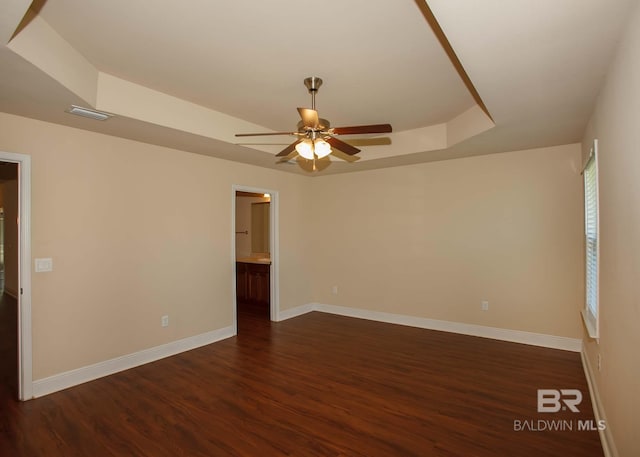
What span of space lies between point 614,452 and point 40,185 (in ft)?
15.6

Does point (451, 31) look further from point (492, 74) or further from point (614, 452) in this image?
point (614, 452)

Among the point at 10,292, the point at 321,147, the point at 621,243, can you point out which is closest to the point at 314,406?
the point at 321,147

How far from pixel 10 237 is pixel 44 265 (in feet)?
17.3

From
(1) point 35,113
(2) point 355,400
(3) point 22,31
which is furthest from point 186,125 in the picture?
(2) point 355,400

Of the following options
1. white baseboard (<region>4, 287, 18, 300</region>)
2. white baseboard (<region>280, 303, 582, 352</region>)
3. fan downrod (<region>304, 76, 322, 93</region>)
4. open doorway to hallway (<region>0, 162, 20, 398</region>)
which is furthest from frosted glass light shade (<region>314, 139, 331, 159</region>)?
white baseboard (<region>4, 287, 18, 300</region>)

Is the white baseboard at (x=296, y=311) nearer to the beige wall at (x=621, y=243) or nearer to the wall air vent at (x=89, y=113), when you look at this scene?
the wall air vent at (x=89, y=113)

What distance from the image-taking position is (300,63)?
261 cm

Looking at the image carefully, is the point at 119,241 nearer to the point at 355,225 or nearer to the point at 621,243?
the point at 355,225

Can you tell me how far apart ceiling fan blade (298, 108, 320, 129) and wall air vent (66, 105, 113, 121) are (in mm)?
1760

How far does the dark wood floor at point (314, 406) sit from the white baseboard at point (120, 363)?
12 centimetres

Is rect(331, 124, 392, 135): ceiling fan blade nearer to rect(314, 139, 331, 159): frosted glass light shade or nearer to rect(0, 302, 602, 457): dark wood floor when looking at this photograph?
rect(314, 139, 331, 159): frosted glass light shade

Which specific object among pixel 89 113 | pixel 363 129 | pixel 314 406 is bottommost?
pixel 314 406

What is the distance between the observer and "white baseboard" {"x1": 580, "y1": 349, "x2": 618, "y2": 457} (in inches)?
82.4

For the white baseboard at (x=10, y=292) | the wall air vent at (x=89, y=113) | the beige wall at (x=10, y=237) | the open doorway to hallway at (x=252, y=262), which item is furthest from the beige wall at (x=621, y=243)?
the white baseboard at (x=10, y=292)
